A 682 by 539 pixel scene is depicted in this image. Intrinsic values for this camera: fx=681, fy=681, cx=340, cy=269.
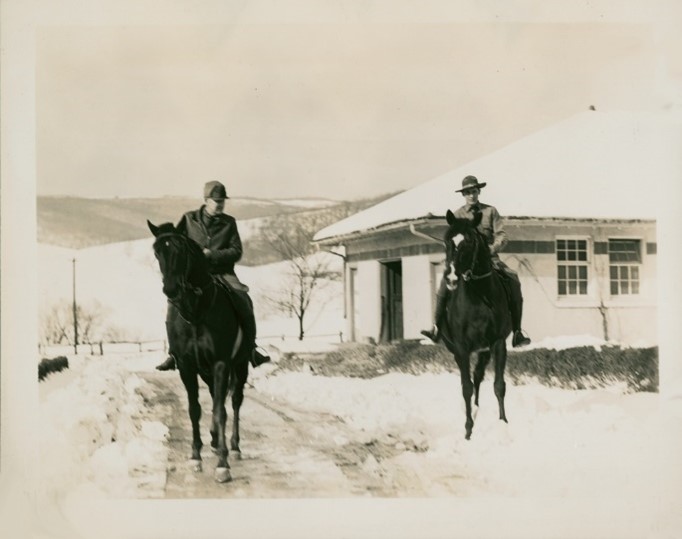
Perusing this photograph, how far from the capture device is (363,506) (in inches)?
162

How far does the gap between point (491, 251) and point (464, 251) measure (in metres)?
0.25

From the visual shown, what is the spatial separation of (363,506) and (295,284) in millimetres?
1420

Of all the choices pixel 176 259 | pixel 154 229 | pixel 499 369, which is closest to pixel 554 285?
pixel 499 369

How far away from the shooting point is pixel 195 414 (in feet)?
13.8

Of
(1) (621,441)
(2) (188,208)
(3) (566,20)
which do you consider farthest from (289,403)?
(3) (566,20)

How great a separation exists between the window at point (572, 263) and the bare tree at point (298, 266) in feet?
4.71

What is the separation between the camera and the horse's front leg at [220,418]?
4.02 m

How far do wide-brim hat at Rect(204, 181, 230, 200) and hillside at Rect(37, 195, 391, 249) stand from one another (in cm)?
7

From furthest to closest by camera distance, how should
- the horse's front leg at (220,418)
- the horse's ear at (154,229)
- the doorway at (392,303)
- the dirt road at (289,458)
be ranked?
the doorway at (392,303), the dirt road at (289,458), the horse's front leg at (220,418), the horse's ear at (154,229)

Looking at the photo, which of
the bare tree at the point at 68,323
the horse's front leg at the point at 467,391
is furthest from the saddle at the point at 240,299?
the horse's front leg at the point at 467,391

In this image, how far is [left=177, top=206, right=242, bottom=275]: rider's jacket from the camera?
4098mm

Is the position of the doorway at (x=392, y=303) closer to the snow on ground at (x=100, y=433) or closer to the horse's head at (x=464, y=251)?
the horse's head at (x=464, y=251)

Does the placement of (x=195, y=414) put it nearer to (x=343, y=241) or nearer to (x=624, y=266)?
(x=343, y=241)

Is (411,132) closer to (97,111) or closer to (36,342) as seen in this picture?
(97,111)
